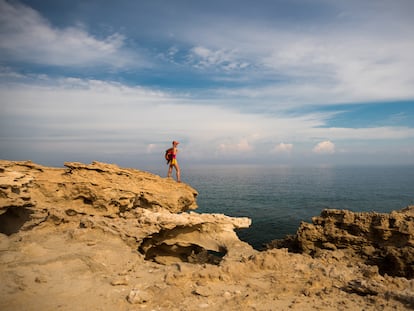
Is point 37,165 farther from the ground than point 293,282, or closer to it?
farther from the ground

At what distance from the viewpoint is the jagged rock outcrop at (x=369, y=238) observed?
36.4ft

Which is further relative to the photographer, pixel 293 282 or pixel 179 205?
pixel 179 205

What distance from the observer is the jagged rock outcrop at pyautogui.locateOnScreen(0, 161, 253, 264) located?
1048cm

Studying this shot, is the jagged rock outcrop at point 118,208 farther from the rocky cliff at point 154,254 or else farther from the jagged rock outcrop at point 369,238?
the jagged rock outcrop at point 369,238

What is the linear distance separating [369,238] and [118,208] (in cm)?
1265

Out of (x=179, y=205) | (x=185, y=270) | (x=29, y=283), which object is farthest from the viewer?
(x=179, y=205)

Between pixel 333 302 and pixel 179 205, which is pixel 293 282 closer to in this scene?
pixel 333 302

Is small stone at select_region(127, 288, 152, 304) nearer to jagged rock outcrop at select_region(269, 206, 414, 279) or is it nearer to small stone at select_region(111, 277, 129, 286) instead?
small stone at select_region(111, 277, 129, 286)

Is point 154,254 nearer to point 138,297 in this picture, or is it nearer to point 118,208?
point 118,208

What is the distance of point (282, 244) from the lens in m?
16.6

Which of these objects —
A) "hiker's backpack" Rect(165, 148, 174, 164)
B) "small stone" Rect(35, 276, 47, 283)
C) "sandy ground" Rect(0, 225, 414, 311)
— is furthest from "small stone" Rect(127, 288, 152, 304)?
"hiker's backpack" Rect(165, 148, 174, 164)

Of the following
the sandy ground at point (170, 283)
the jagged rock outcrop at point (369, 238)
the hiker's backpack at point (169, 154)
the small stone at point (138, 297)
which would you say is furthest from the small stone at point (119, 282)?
the hiker's backpack at point (169, 154)

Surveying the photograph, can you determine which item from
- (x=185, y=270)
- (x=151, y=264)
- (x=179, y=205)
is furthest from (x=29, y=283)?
(x=179, y=205)

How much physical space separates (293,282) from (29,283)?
7015mm
